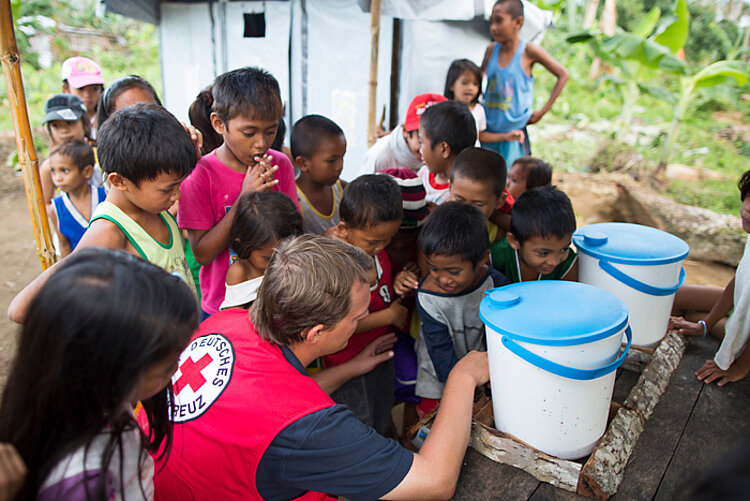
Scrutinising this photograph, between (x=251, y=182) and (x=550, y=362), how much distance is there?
1429 millimetres

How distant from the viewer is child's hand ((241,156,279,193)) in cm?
207

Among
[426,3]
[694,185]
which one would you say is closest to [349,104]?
[426,3]

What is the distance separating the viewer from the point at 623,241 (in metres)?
1.93

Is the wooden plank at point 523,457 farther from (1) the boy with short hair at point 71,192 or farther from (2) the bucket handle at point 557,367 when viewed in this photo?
(1) the boy with short hair at point 71,192

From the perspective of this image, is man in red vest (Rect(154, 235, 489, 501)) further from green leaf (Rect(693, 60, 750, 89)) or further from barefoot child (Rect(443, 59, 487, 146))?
green leaf (Rect(693, 60, 750, 89))

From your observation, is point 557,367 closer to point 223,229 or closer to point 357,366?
point 357,366

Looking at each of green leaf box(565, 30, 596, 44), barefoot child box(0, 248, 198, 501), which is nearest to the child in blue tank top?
green leaf box(565, 30, 596, 44)

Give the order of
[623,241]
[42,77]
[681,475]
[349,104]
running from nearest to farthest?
[681,475] → [623,241] → [349,104] → [42,77]

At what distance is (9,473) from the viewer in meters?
0.72

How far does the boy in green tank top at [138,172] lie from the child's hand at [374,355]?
0.86 metres

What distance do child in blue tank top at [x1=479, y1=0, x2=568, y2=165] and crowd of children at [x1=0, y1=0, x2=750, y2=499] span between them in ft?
4.23

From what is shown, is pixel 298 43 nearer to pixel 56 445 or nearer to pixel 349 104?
pixel 349 104

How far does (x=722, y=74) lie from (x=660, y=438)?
7.71 metres

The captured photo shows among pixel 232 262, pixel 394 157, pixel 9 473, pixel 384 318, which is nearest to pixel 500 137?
pixel 394 157
